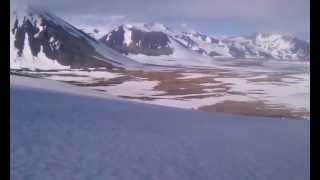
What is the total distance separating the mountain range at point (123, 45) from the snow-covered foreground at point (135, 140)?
0.12 metres

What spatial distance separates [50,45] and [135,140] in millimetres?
542

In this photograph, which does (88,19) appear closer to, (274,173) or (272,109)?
(272,109)

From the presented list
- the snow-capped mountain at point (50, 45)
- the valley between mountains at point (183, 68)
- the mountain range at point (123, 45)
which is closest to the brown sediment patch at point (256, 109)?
the valley between mountains at point (183, 68)

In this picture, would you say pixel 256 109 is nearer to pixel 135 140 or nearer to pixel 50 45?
pixel 135 140

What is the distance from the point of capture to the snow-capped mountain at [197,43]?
214 centimetres

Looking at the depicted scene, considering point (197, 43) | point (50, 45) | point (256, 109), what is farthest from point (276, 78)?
point (50, 45)

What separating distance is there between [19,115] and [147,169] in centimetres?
57

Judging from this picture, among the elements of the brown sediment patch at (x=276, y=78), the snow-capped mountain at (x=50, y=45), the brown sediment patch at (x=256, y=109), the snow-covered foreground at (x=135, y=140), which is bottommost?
the snow-covered foreground at (x=135, y=140)

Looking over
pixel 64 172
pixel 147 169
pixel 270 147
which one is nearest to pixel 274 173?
pixel 270 147

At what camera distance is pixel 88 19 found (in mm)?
2109

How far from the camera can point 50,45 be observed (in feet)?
6.81

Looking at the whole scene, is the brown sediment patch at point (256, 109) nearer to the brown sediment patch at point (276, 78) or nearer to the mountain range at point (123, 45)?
the brown sediment patch at point (276, 78)

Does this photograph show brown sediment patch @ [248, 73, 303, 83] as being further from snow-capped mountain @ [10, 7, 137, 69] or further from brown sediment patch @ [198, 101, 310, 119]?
snow-capped mountain @ [10, 7, 137, 69]

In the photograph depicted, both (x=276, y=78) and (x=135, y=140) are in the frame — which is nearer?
(x=135, y=140)
